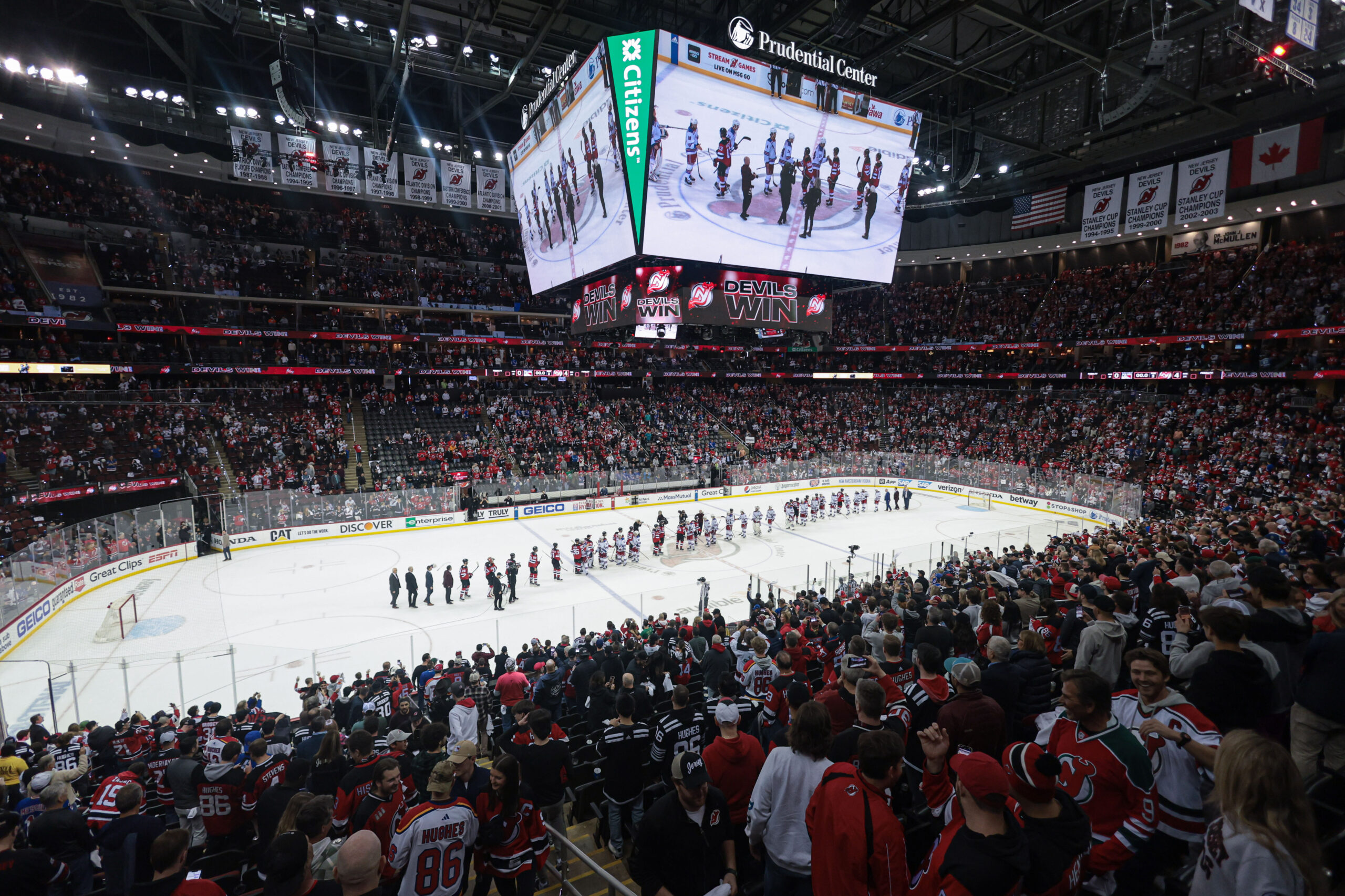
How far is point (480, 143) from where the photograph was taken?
1396 inches

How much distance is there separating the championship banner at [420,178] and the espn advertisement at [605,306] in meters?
13.5

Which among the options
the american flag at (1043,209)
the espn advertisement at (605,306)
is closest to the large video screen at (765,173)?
the espn advertisement at (605,306)

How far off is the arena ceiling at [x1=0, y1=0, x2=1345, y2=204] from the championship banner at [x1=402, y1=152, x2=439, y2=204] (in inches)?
57.6

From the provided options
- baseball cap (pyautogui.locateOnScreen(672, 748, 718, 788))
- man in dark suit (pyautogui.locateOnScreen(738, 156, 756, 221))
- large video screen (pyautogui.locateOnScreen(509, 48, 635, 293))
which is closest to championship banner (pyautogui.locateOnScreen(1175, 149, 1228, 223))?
man in dark suit (pyautogui.locateOnScreen(738, 156, 756, 221))

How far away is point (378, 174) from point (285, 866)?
3268cm

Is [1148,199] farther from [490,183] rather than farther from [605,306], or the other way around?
[490,183]

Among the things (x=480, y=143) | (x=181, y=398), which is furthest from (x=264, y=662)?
(x=480, y=143)

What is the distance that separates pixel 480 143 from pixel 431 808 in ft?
127

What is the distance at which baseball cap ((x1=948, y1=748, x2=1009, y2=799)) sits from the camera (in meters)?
2.23

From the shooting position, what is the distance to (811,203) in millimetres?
18938

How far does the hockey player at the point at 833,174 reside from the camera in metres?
18.8

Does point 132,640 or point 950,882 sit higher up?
point 950,882

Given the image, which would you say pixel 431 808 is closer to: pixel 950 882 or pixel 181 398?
pixel 950 882

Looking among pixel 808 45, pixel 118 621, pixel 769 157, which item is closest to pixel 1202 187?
pixel 808 45
